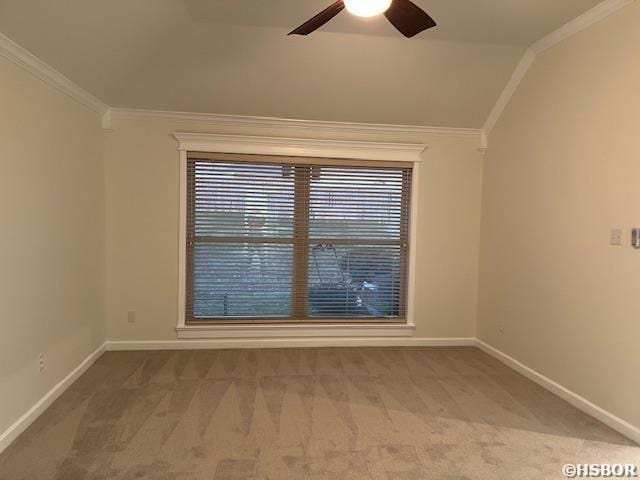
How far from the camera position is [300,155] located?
13.1 feet

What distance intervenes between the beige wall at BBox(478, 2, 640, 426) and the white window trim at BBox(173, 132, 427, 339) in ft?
2.89

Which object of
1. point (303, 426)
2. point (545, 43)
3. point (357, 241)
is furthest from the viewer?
point (357, 241)

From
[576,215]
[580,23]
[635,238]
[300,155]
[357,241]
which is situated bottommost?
[357,241]

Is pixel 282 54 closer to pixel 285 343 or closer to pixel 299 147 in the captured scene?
pixel 299 147

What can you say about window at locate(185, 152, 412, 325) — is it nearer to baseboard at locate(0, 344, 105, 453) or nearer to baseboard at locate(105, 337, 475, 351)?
baseboard at locate(105, 337, 475, 351)

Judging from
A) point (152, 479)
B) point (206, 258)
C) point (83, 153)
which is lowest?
point (152, 479)

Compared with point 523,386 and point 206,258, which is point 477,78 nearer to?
point 523,386

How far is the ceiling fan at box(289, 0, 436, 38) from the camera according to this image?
176cm

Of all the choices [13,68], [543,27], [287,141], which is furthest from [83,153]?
[543,27]

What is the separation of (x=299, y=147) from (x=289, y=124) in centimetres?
26

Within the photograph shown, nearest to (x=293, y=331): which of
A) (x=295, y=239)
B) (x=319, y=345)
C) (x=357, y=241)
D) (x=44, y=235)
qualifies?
(x=319, y=345)

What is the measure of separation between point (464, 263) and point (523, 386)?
1445 mm

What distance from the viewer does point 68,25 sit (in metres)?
2.52

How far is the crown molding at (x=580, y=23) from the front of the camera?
258 centimetres
